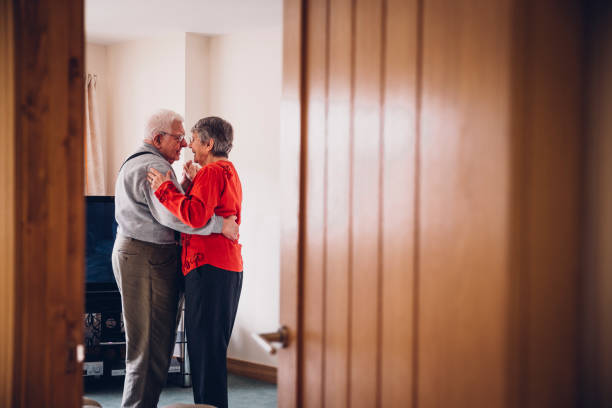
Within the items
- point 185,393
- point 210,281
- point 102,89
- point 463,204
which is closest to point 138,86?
point 102,89

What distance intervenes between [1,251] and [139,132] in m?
3.62

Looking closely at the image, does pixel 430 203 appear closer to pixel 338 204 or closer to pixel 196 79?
pixel 338 204

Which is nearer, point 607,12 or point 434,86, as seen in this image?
point 434,86

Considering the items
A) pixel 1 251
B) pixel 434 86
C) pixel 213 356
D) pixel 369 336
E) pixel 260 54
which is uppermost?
pixel 260 54

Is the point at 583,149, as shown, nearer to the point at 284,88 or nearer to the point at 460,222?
the point at 460,222

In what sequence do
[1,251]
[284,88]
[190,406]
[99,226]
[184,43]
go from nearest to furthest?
[1,251] → [284,88] → [190,406] → [99,226] → [184,43]

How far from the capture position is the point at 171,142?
309 cm

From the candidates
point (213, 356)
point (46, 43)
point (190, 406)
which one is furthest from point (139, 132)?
point (46, 43)

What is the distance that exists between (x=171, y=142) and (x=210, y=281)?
0.72 metres

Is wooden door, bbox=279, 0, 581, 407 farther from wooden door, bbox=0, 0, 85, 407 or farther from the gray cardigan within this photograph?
the gray cardigan

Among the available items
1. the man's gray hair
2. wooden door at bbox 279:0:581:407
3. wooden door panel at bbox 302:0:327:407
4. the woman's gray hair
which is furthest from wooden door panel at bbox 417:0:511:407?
the man's gray hair

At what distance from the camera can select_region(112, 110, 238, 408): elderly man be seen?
2896 mm

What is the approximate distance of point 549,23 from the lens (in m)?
1.44

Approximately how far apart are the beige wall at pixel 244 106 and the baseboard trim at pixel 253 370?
0.05m
